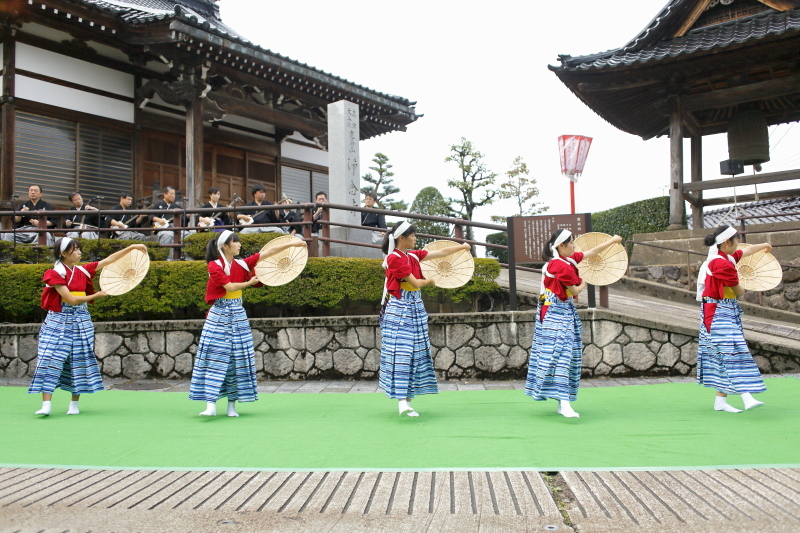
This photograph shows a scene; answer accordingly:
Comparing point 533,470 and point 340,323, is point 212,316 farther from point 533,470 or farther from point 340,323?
point 533,470

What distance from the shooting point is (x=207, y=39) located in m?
11.2

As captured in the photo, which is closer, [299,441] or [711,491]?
[711,491]

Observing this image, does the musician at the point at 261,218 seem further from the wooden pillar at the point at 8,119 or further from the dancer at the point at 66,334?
the wooden pillar at the point at 8,119

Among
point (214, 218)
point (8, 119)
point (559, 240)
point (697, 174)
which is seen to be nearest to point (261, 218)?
point (214, 218)

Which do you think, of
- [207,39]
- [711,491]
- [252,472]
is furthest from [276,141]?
[711,491]

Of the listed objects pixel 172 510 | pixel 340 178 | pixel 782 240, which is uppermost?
pixel 340 178

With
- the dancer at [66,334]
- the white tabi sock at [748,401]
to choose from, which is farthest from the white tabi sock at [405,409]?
the dancer at [66,334]

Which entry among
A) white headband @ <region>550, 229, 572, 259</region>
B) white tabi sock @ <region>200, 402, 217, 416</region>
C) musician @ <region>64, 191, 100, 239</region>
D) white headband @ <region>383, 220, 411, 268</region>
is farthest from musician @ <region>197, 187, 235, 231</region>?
white headband @ <region>550, 229, 572, 259</region>

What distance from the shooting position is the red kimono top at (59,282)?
6027 millimetres

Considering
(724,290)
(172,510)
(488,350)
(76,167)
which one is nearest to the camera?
(172,510)

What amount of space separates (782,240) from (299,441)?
1162 centimetres

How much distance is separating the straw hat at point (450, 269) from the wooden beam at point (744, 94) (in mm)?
9686

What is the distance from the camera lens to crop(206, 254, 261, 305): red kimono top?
18.8 feet

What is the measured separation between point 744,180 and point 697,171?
228 cm
